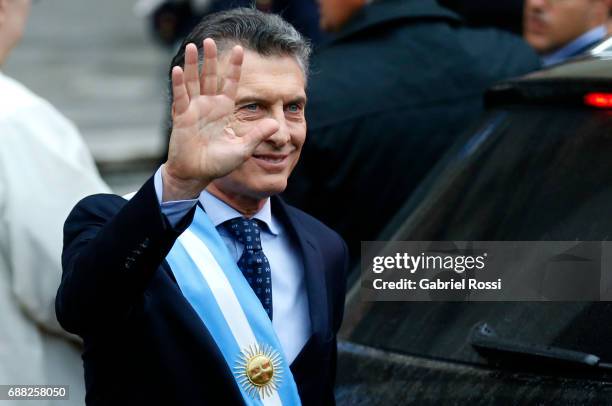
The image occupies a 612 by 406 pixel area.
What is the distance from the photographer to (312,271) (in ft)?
9.24

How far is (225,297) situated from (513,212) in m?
0.87

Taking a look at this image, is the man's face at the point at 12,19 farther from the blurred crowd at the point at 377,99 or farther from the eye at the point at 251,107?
the eye at the point at 251,107

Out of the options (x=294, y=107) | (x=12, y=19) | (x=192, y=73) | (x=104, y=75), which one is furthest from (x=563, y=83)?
(x=104, y=75)

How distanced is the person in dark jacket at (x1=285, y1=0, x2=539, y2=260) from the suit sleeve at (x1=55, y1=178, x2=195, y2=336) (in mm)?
2068

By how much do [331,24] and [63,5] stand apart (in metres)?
17.5

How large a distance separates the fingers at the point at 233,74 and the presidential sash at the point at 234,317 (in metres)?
0.34

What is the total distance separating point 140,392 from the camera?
98.8 inches

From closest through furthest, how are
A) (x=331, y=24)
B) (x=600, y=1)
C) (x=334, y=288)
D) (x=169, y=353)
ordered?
(x=169, y=353)
(x=334, y=288)
(x=331, y=24)
(x=600, y=1)

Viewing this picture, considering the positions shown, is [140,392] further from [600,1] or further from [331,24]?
[600,1]

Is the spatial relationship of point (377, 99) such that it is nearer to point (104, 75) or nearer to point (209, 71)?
point (209, 71)

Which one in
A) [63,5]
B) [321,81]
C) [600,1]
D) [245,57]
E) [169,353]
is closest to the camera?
[169,353]

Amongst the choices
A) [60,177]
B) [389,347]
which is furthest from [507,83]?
[60,177]

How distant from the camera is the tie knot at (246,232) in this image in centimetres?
276

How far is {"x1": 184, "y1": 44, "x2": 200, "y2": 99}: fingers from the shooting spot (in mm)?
2385
